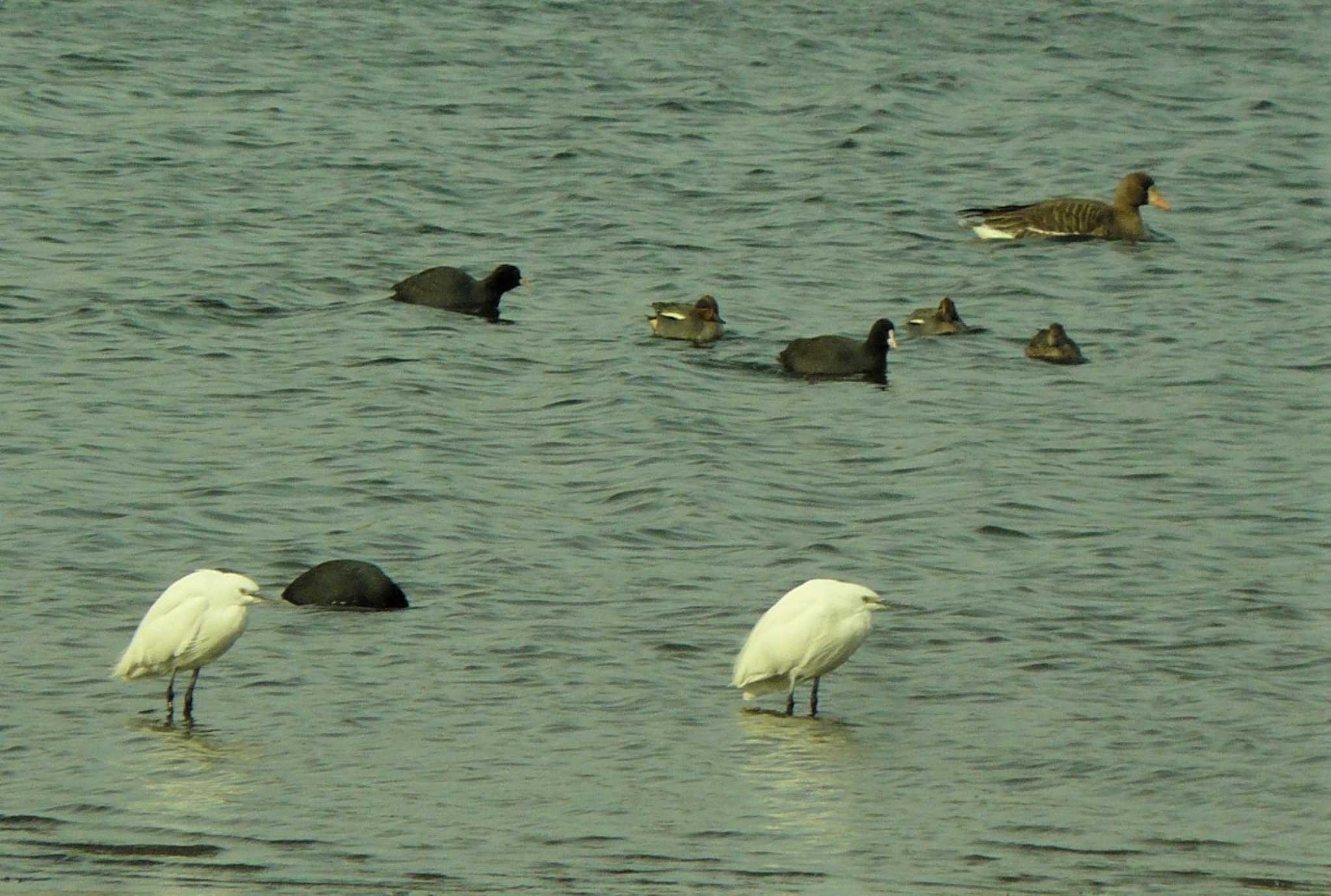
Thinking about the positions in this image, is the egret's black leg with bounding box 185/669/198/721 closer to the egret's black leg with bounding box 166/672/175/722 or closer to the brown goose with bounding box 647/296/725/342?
the egret's black leg with bounding box 166/672/175/722

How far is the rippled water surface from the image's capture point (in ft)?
31.6

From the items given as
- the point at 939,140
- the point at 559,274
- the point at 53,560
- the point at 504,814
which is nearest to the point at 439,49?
the point at 939,140

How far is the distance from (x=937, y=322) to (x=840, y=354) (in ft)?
6.58

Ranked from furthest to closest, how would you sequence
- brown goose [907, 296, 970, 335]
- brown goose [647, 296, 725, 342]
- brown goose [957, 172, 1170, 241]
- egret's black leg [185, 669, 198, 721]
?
brown goose [957, 172, 1170, 241], brown goose [907, 296, 970, 335], brown goose [647, 296, 725, 342], egret's black leg [185, 669, 198, 721]

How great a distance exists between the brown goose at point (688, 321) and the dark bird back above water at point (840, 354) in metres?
0.93

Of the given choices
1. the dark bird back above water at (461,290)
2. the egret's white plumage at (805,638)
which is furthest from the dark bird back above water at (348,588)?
the dark bird back above water at (461,290)

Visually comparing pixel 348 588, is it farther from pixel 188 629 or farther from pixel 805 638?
pixel 805 638

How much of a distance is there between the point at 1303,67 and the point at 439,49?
12482mm

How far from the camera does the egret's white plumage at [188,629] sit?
35.5 feet

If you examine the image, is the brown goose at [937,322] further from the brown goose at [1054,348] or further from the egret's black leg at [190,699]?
the egret's black leg at [190,699]

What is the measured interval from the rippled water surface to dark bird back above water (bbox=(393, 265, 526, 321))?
0.36 meters

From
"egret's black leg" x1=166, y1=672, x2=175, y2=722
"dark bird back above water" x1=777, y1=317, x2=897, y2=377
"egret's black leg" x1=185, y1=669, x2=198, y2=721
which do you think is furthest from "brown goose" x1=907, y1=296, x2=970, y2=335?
"egret's black leg" x1=166, y1=672, x2=175, y2=722

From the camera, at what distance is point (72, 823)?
9.17 m

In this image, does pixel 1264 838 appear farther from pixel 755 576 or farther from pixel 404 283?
pixel 404 283
